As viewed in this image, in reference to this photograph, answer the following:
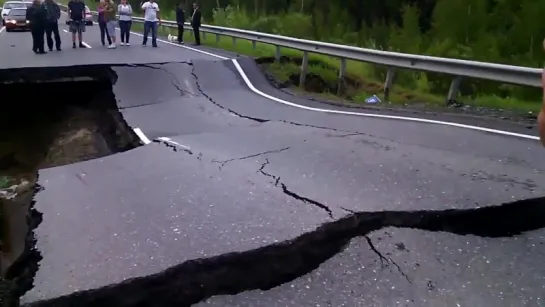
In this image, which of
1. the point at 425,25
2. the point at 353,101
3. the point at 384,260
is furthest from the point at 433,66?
the point at 425,25

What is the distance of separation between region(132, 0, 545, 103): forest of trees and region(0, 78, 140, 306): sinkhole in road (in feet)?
26.5

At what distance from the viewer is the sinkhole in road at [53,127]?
9.80 meters

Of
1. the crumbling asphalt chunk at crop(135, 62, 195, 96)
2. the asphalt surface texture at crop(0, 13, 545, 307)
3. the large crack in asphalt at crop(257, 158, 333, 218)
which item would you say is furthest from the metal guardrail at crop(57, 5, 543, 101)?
the large crack in asphalt at crop(257, 158, 333, 218)

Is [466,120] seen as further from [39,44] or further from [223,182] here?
[39,44]

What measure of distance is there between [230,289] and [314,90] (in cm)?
1120

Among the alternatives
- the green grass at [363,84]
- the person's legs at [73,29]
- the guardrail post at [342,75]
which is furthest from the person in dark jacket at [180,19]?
the guardrail post at [342,75]

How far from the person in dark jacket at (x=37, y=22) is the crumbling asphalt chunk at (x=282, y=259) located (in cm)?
1458

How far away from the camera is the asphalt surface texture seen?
3502 mm

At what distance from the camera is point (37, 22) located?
16422 millimetres

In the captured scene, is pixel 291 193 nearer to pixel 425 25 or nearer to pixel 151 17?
pixel 151 17

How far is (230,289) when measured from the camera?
141 inches

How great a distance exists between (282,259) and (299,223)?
0.48m

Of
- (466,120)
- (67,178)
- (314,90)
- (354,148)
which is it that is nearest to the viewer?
(67,178)

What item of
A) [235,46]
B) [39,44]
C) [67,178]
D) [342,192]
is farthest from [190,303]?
[235,46]
